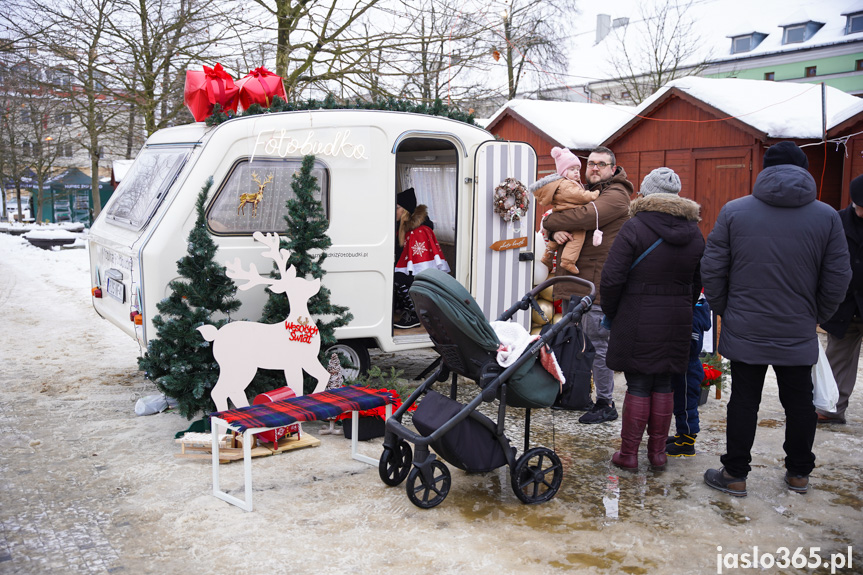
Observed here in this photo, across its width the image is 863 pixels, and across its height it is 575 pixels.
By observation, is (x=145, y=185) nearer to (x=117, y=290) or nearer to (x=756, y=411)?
(x=117, y=290)

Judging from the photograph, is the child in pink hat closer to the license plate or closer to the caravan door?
the caravan door

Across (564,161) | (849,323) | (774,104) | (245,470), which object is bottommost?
(245,470)

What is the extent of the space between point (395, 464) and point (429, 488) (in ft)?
1.43

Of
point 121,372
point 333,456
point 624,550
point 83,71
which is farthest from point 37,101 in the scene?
point 624,550

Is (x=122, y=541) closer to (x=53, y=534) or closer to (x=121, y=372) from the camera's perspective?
(x=53, y=534)

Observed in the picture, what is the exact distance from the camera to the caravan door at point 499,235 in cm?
677

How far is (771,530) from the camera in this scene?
4078 mm

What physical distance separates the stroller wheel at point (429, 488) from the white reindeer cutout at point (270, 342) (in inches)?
64.1

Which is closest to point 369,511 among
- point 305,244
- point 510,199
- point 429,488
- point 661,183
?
point 429,488

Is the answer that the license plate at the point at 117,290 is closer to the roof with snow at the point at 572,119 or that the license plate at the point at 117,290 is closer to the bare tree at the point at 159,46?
the bare tree at the point at 159,46

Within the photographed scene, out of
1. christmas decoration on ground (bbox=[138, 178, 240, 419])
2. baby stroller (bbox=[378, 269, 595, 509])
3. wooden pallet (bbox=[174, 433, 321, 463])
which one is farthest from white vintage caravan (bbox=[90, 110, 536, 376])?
baby stroller (bbox=[378, 269, 595, 509])

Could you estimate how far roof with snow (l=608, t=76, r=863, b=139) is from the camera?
11586 mm

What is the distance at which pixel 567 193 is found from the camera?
620cm

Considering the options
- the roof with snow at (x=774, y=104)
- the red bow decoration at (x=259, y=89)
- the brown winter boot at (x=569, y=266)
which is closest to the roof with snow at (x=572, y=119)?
the roof with snow at (x=774, y=104)
